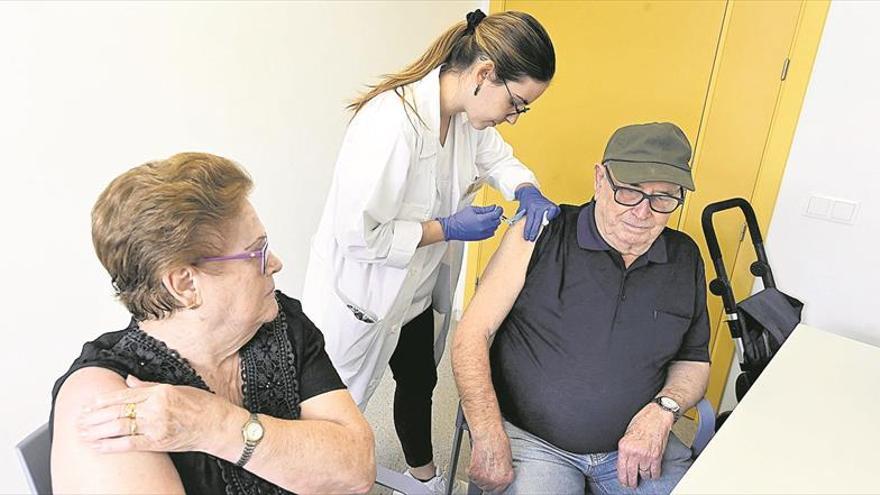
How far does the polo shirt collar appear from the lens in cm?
155

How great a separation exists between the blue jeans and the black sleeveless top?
533 mm

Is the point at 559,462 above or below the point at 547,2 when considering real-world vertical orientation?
below

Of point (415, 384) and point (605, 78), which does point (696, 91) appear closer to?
point (605, 78)

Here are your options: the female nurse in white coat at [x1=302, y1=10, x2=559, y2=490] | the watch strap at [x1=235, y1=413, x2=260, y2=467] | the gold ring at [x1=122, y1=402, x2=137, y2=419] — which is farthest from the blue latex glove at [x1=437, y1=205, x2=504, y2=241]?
the gold ring at [x1=122, y1=402, x2=137, y2=419]

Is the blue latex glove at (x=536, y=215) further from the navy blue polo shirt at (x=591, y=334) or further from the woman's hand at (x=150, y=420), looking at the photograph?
the woman's hand at (x=150, y=420)

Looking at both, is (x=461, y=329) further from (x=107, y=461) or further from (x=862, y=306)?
(x=862, y=306)

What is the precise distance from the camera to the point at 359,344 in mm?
1657

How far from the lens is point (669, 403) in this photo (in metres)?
1.50

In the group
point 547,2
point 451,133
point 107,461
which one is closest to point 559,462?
point 451,133

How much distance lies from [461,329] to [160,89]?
969 mm

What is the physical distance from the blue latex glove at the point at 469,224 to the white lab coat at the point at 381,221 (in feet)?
0.24

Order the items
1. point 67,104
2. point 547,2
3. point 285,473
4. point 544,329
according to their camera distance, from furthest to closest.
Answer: point 547,2 < point 544,329 < point 67,104 < point 285,473

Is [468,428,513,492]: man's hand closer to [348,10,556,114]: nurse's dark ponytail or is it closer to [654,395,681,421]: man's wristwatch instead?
[654,395,681,421]: man's wristwatch

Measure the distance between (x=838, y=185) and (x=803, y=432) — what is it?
116 cm
